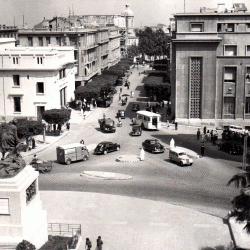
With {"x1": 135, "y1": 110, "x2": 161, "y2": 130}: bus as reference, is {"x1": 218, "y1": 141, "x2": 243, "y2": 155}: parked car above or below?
below

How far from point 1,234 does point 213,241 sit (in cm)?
1166

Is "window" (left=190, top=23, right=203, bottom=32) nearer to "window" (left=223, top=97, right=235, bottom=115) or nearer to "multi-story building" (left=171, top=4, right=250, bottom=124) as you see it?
"multi-story building" (left=171, top=4, right=250, bottom=124)

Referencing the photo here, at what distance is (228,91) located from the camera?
62.5 metres

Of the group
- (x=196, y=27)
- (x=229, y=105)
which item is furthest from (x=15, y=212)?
(x=229, y=105)

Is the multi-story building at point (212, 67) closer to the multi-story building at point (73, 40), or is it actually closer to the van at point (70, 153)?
the van at point (70, 153)

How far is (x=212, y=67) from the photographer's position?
62000 millimetres

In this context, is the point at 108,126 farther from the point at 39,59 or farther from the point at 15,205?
the point at 15,205

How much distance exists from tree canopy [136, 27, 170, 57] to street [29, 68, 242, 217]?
112889 millimetres

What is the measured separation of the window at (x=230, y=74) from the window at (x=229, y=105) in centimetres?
234

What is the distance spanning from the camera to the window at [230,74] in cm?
6222

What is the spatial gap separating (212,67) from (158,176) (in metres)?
26.6

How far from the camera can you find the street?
34.4 metres

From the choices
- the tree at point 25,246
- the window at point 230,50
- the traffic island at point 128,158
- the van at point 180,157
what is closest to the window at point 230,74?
the window at point 230,50

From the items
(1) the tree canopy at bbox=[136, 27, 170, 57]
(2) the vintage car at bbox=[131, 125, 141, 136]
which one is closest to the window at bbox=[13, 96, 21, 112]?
(2) the vintage car at bbox=[131, 125, 141, 136]
